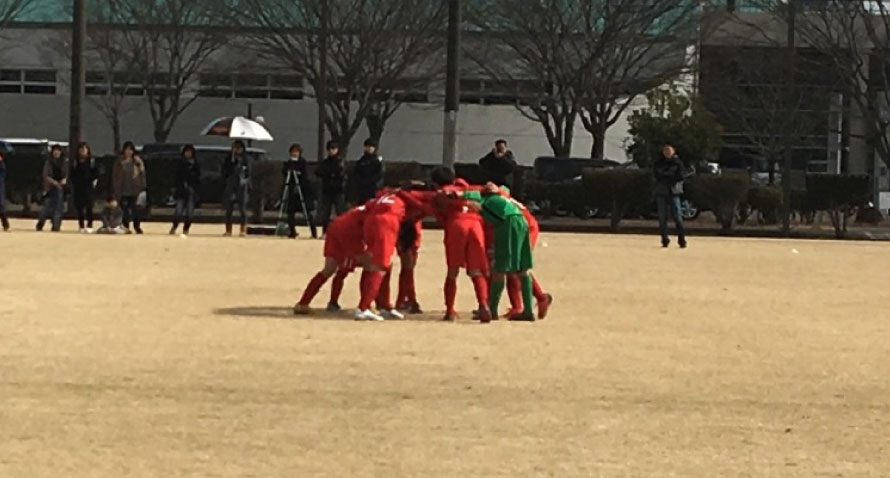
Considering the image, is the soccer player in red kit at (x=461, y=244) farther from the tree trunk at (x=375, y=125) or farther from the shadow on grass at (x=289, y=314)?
the tree trunk at (x=375, y=125)

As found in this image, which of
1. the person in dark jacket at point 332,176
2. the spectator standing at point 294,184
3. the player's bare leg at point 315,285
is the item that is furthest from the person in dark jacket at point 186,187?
the player's bare leg at point 315,285

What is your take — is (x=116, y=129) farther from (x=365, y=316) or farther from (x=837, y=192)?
(x=365, y=316)

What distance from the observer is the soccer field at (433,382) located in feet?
27.7

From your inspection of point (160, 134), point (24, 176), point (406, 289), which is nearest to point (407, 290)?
point (406, 289)

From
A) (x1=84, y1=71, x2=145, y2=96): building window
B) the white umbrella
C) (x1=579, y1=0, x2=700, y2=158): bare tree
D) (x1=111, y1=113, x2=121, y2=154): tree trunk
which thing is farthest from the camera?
(x1=111, y1=113, x2=121, y2=154): tree trunk

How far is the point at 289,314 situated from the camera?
15742mm

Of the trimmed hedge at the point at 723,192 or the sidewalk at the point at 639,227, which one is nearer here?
the sidewalk at the point at 639,227

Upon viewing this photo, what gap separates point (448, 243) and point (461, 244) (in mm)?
112

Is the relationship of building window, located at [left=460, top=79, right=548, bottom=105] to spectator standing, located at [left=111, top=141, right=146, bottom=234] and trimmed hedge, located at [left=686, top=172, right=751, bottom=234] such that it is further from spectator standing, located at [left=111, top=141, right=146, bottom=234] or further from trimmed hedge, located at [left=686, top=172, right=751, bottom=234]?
spectator standing, located at [left=111, top=141, right=146, bottom=234]

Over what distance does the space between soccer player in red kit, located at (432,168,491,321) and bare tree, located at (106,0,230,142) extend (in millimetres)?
34850

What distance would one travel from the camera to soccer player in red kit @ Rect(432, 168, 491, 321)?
1539 centimetres

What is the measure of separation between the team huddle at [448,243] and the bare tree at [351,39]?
1210 inches

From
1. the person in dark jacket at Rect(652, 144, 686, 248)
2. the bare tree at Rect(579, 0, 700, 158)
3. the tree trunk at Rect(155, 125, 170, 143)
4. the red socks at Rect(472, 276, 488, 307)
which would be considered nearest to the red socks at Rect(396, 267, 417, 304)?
the red socks at Rect(472, 276, 488, 307)

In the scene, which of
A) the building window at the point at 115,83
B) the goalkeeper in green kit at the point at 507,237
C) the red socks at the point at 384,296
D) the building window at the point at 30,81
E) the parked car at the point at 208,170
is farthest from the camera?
the building window at the point at 30,81
